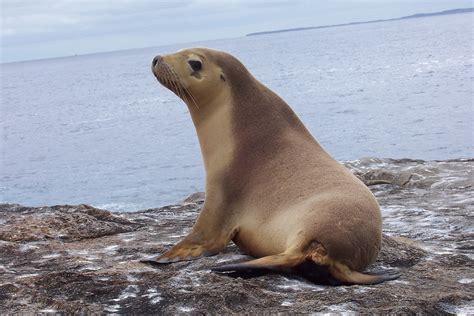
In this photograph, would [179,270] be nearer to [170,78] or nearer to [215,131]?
[215,131]

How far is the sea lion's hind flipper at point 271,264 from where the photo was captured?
11.8 feet

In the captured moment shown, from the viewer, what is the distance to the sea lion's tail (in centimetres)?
363

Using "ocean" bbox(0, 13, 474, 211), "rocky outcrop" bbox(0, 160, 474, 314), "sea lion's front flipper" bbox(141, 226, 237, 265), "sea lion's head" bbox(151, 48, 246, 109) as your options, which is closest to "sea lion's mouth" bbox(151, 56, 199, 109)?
"sea lion's head" bbox(151, 48, 246, 109)

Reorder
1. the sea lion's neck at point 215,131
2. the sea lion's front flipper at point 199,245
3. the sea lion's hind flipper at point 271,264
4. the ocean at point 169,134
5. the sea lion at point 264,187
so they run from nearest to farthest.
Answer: the sea lion's hind flipper at point 271,264 < the sea lion at point 264,187 < the sea lion's front flipper at point 199,245 < the sea lion's neck at point 215,131 < the ocean at point 169,134

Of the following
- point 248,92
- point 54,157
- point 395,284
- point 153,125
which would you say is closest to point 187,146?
point 54,157

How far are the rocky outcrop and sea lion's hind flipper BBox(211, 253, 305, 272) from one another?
0.18 ft

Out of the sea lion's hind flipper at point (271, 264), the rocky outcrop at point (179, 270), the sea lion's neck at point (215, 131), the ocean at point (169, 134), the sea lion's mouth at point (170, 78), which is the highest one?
the sea lion's mouth at point (170, 78)

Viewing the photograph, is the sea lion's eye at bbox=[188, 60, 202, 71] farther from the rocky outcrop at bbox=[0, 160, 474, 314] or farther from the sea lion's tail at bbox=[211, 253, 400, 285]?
the sea lion's tail at bbox=[211, 253, 400, 285]

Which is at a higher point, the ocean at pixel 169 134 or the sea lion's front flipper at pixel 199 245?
the sea lion's front flipper at pixel 199 245

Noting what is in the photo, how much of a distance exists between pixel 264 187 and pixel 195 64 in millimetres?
985

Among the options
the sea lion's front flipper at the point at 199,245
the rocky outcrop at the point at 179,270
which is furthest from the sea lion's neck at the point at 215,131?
the rocky outcrop at the point at 179,270

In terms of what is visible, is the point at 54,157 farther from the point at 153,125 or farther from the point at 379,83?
the point at 379,83

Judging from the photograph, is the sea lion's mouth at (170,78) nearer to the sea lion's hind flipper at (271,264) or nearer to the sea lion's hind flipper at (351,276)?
the sea lion's hind flipper at (271,264)

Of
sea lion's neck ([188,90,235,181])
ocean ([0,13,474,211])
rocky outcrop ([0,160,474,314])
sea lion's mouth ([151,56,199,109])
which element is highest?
sea lion's mouth ([151,56,199,109])
